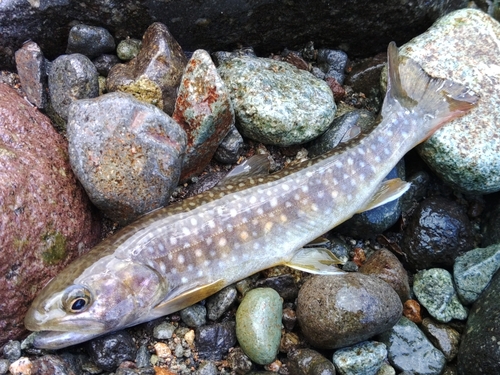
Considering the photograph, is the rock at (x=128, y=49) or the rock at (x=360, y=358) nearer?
the rock at (x=360, y=358)

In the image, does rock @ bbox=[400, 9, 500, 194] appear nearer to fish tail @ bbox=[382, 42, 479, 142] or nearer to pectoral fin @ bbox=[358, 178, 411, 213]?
fish tail @ bbox=[382, 42, 479, 142]

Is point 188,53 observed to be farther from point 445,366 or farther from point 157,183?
point 445,366

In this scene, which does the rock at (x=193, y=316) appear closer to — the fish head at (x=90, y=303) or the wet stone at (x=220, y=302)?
the wet stone at (x=220, y=302)

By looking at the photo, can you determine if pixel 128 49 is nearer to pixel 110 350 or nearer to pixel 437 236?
pixel 110 350

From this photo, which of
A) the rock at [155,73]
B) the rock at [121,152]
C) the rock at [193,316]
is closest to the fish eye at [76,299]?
the rock at [121,152]

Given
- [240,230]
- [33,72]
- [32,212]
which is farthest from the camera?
[33,72]

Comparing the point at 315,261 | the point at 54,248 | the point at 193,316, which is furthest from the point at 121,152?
the point at 315,261
